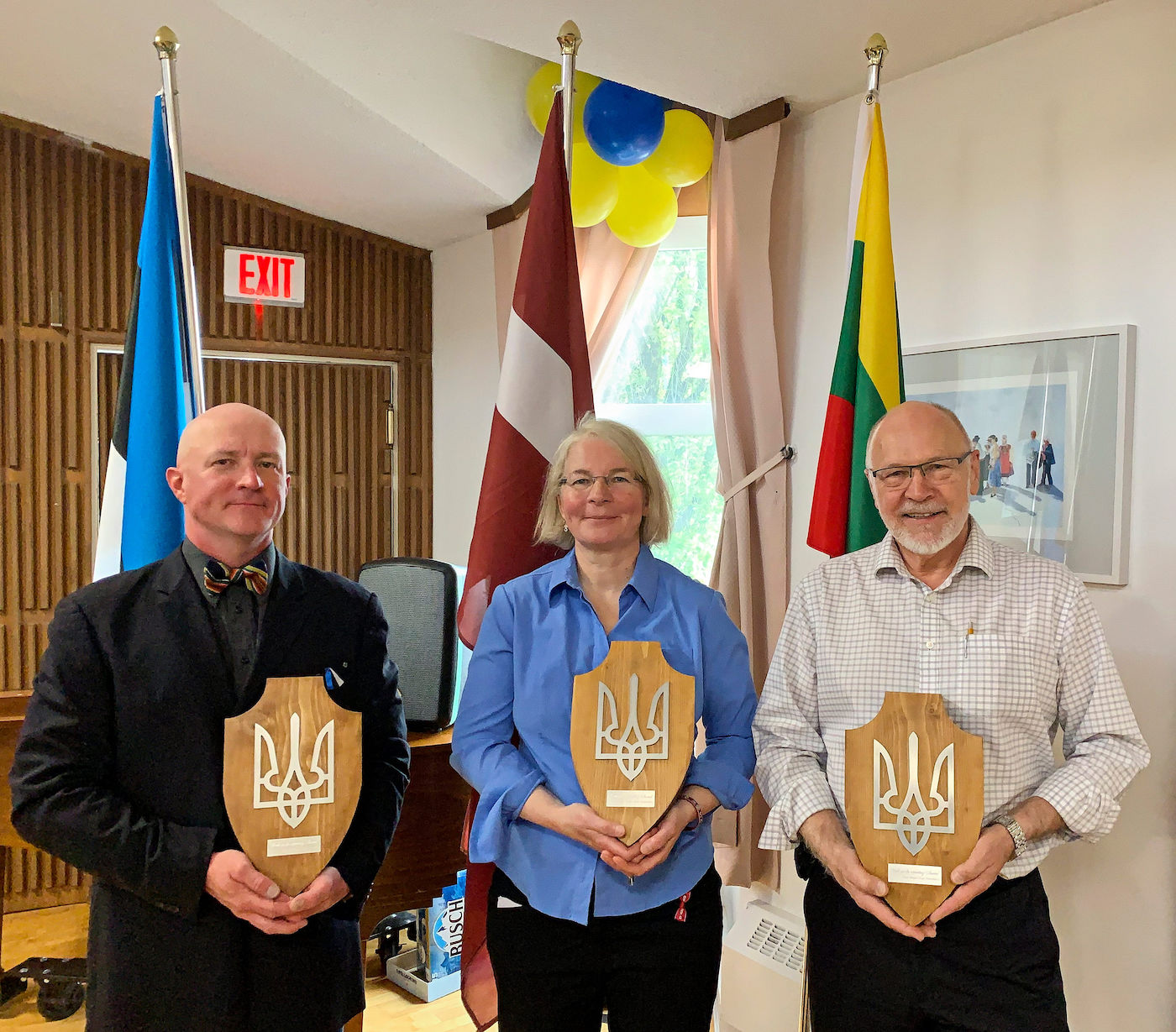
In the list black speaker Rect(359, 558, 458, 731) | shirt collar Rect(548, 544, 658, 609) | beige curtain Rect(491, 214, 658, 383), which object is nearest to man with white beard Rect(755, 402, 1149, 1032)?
shirt collar Rect(548, 544, 658, 609)

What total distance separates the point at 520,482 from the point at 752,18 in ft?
3.97

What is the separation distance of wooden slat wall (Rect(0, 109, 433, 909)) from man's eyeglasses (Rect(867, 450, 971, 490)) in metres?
3.30

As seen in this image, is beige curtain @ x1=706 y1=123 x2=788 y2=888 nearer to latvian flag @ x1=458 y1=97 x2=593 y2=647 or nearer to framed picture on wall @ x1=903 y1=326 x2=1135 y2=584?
framed picture on wall @ x1=903 y1=326 x2=1135 y2=584

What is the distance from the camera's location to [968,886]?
142 centimetres

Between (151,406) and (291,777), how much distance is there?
41.3 inches

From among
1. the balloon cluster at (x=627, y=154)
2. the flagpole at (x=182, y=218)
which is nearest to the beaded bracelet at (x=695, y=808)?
the flagpole at (x=182, y=218)

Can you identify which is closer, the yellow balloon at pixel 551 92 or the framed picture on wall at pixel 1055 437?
the framed picture on wall at pixel 1055 437

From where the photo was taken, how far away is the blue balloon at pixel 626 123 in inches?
114

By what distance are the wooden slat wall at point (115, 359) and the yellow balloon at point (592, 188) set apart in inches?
67.6

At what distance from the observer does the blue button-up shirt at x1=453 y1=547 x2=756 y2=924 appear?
1.56m

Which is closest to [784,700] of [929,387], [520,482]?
[520,482]

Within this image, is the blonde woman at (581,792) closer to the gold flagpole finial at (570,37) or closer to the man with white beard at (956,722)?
the man with white beard at (956,722)

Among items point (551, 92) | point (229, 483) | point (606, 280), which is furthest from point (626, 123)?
point (229, 483)

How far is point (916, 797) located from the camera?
1.42 metres
